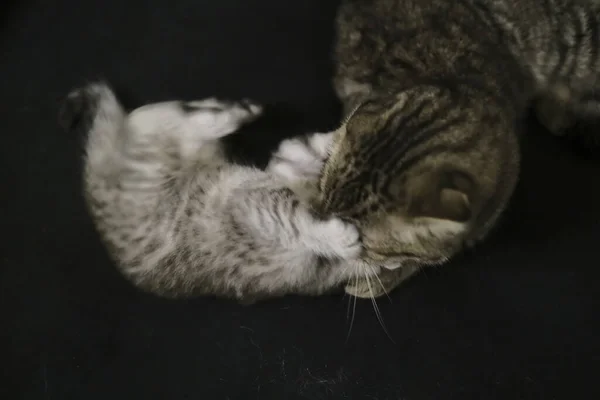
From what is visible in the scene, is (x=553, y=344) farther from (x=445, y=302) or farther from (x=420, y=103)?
(x=420, y=103)

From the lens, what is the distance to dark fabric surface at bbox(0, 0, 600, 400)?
1.75 metres

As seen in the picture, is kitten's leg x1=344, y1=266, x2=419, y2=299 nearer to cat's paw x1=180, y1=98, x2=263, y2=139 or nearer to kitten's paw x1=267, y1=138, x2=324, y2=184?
kitten's paw x1=267, y1=138, x2=324, y2=184

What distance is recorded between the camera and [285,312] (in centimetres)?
180

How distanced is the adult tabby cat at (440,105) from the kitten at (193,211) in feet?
0.66

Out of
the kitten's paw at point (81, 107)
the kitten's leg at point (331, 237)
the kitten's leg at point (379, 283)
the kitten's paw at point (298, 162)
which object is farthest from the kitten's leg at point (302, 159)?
the kitten's paw at point (81, 107)

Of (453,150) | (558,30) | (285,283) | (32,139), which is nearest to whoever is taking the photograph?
(453,150)

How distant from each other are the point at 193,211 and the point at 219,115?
325mm

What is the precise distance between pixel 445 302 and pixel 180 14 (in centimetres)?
137

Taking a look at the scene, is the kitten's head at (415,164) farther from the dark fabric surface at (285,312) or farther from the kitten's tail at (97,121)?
the kitten's tail at (97,121)

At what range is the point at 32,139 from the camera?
6.18ft

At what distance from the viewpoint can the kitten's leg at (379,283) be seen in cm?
169

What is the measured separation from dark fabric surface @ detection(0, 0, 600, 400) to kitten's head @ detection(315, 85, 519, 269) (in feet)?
1.72

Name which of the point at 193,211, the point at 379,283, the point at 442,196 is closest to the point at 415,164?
the point at 442,196

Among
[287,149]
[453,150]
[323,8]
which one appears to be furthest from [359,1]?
[453,150]
